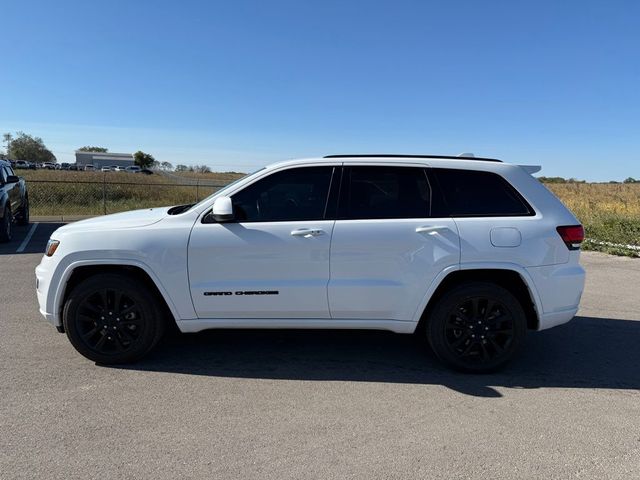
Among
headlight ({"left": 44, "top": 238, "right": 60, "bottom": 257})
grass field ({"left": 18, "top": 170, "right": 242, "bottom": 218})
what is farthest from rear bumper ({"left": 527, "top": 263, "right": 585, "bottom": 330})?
grass field ({"left": 18, "top": 170, "right": 242, "bottom": 218})

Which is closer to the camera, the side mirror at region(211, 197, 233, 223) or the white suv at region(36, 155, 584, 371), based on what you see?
the side mirror at region(211, 197, 233, 223)

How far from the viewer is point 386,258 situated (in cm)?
393

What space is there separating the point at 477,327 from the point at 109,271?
127 inches

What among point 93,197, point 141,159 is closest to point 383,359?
point 93,197

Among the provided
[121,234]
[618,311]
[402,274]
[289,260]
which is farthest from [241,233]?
[618,311]

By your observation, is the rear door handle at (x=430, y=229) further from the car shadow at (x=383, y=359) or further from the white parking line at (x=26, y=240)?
the white parking line at (x=26, y=240)

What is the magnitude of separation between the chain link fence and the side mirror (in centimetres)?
1519

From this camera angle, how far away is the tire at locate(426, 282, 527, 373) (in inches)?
157

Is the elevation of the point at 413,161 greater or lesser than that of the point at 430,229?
greater

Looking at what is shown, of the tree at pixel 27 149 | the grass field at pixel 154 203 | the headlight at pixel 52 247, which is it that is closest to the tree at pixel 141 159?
the tree at pixel 27 149

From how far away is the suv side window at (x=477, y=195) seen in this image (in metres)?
4.04

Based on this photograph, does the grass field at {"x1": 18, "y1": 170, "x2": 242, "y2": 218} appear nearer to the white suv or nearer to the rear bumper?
the white suv

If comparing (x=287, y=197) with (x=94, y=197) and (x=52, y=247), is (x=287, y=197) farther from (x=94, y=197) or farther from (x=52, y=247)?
(x=94, y=197)

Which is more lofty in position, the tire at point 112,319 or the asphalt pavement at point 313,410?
the tire at point 112,319
